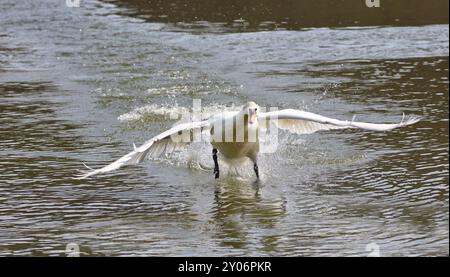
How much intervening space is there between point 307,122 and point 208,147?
133 centimetres

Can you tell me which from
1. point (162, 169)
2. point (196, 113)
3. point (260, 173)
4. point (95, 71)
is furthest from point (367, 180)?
point (95, 71)

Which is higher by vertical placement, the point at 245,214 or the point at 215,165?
the point at 215,165

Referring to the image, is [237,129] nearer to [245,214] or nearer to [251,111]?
[251,111]

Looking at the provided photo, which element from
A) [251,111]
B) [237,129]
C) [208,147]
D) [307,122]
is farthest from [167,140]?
[307,122]

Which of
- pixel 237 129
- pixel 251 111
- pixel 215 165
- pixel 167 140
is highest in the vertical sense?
pixel 251 111

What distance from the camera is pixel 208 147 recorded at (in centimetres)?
1257

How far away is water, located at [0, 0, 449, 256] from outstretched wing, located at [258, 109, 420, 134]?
475 millimetres

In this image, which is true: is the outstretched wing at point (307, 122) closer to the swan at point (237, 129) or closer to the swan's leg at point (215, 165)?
the swan at point (237, 129)

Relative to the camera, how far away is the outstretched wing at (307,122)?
1095 cm

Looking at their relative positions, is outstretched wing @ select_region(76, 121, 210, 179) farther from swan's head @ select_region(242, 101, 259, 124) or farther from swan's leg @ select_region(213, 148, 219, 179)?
swan's head @ select_region(242, 101, 259, 124)

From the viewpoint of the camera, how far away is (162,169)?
476 inches

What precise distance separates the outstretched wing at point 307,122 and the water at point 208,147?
48 centimetres

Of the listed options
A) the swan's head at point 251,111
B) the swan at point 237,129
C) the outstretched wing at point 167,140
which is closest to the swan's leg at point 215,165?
the swan at point 237,129
